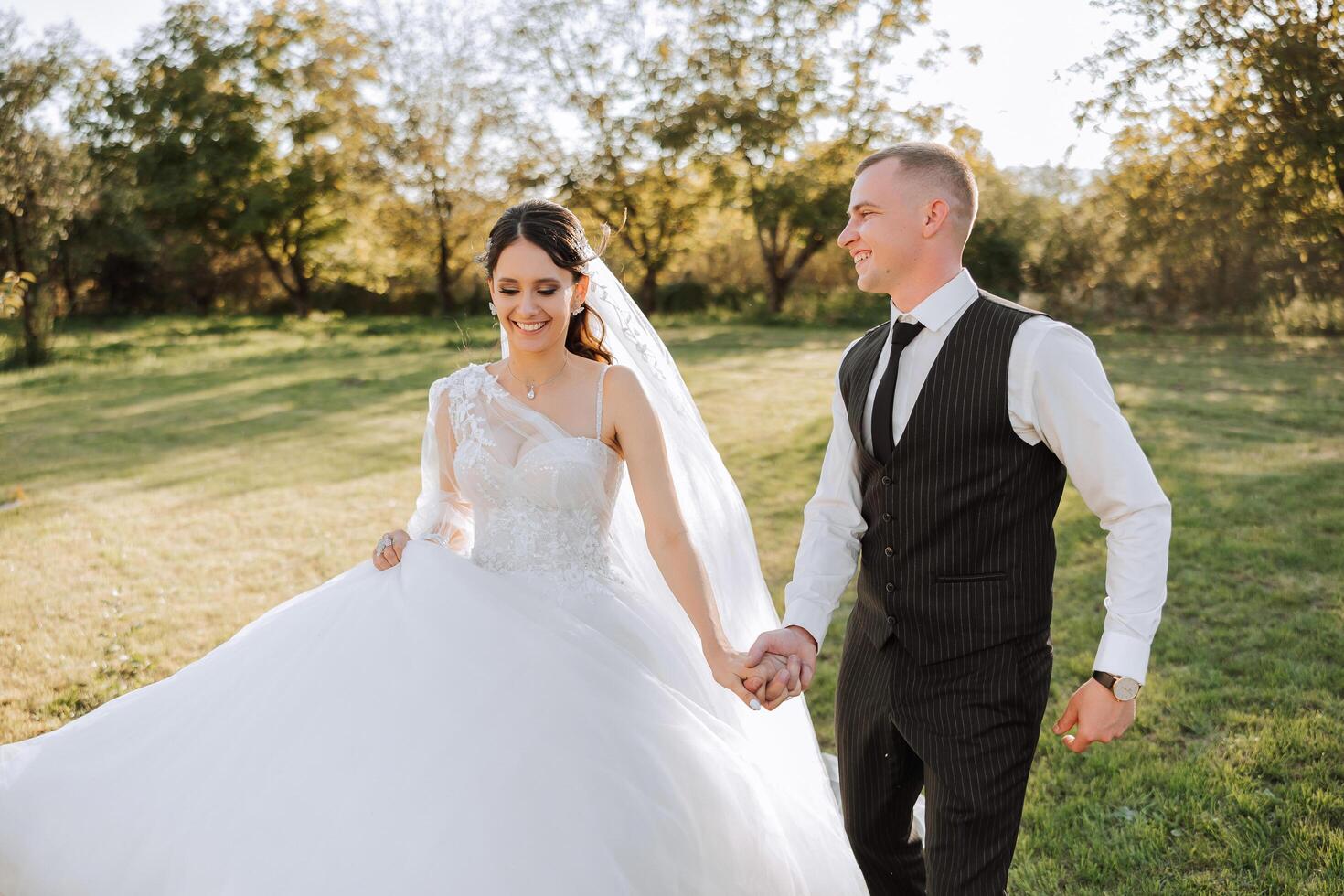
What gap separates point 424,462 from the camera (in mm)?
3350

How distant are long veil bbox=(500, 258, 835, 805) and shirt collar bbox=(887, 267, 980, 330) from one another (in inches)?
42.0

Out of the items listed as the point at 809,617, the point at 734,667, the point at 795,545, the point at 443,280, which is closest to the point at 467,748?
the point at 734,667

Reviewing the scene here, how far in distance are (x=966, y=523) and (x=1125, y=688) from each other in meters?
0.49

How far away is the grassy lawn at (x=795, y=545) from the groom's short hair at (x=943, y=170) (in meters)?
2.02

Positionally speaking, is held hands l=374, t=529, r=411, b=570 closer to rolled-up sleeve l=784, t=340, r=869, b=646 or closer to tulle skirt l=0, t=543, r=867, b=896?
tulle skirt l=0, t=543, r=867, b=896

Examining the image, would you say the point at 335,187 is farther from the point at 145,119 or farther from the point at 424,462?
the point at 424,462

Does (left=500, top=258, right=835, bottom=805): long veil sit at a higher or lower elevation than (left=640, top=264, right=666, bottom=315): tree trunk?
lower

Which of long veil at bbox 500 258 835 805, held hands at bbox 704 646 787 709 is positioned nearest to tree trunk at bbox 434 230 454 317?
long veil at bbox 500 258 835 805

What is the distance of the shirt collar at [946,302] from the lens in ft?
7.73

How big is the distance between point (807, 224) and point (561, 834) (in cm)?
2568

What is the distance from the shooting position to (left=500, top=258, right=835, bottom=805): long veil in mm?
3072

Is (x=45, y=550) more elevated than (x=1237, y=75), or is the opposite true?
(x=1237, y=75)

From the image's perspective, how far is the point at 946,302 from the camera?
237 cm

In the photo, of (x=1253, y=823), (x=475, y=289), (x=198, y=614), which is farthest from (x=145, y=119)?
(x=1253, y=823)
